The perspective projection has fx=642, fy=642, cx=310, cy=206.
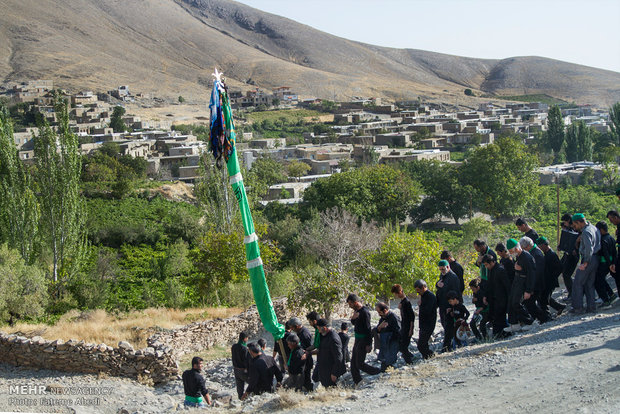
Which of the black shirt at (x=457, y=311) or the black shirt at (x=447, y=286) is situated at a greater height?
the black shirt at (x=447, y=286)

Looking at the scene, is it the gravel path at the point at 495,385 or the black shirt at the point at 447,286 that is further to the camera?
the black shirt at the point at 447,286

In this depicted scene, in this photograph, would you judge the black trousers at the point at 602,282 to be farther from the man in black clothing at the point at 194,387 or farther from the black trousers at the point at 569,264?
the man in black clothing at the point at 194,387

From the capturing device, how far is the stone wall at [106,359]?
11.0 meters

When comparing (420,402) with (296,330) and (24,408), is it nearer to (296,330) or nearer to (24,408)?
(296,330)

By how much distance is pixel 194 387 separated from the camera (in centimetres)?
857

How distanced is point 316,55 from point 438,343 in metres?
171

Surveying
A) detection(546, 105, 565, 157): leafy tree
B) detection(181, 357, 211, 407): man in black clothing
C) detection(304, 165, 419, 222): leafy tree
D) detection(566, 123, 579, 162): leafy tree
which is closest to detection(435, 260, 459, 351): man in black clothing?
detection(181, 357, 211, 407): man in black clothing

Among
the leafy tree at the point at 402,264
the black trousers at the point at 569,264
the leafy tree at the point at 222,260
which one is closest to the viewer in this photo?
the black trousers at the point at 569,264

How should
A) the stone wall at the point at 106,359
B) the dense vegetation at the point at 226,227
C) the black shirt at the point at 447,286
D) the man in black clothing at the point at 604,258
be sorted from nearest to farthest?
the black shirt at the point at 447,286
the man in black clothing at the point at 604,258
the stone wall at the point at 106,359
the dense vegetation at the point at 226,227

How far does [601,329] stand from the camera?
8.09m

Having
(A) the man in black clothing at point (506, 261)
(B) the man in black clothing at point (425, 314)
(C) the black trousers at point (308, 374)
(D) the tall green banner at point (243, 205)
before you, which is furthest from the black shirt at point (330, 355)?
(A) the man in black clothing at point (506, 261)

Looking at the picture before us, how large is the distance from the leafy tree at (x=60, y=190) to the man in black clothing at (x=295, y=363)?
488 inches

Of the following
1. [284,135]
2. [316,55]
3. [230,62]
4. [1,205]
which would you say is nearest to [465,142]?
[284,135]

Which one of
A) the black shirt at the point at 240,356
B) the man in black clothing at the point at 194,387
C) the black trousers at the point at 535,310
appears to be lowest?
the man in black clothing at the point at 194,387
